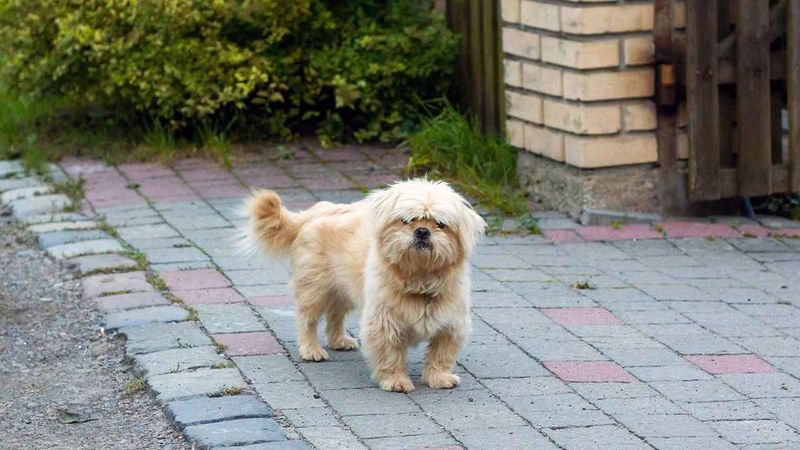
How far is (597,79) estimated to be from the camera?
764cm

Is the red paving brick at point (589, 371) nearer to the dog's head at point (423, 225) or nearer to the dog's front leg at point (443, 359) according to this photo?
the dog's front leg at point (443, 359)

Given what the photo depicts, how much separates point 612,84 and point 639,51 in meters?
0.24

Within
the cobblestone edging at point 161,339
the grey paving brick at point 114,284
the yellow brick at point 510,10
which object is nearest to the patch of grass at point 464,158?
the yellow brick at point 510,10

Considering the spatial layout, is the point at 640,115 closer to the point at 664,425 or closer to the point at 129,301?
the point at 129,301

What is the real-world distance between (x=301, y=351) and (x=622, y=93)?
9.89ft

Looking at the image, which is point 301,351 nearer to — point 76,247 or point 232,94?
point 76,247

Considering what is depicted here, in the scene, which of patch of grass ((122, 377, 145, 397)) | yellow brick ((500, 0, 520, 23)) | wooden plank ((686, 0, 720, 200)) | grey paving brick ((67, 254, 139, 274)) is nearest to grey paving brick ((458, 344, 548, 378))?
patch of grass ((122, 377, 145, 397))

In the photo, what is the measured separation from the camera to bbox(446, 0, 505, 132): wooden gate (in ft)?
30.1

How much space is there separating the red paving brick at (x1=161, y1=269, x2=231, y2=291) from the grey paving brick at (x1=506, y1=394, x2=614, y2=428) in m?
2.15

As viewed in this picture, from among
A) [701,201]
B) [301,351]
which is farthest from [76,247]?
[701,201]

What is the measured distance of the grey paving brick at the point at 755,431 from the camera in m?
4.50

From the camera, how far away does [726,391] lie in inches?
198

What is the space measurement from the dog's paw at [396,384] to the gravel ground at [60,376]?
0.84 meters

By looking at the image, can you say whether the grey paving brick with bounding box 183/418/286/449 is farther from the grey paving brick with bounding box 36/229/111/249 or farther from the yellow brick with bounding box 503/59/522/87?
the yellow brick with bounding box 503/59/522/87
